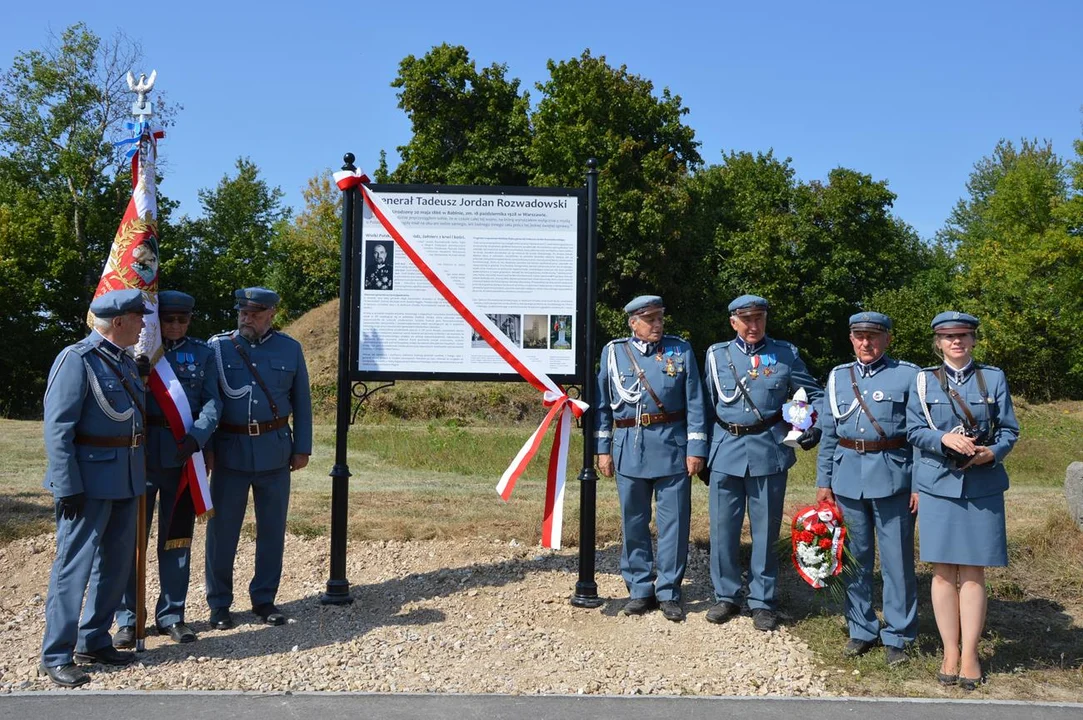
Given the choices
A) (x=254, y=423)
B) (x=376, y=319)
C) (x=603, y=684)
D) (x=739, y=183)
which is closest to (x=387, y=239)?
(x=376, y=319)

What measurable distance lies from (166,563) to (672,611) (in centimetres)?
318

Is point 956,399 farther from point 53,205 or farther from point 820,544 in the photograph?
point 53,205

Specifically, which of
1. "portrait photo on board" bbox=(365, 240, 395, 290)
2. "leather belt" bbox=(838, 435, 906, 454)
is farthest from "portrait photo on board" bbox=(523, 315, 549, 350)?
"leather belt" bbox=(838, 435, 906, 454)

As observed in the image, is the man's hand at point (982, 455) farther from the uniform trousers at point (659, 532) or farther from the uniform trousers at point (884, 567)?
the uniform trousers at point (659, 532)

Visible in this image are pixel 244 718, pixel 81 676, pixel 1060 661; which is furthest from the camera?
pixel 1060 661

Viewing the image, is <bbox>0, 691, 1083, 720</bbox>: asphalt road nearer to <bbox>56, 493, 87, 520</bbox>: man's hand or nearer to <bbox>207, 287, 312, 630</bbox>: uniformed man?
<bbox>56, 493, 87, 520</bbox>: man's hand

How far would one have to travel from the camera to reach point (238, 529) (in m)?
6.19

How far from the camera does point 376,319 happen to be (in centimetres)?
668

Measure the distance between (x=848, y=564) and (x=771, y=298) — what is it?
35837 mm

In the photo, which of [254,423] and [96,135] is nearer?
[254,423]

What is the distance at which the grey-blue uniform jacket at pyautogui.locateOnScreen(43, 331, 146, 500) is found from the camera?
16.3 feet

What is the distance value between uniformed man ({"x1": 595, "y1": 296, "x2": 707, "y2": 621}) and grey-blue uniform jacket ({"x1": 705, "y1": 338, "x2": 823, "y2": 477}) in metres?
0.13

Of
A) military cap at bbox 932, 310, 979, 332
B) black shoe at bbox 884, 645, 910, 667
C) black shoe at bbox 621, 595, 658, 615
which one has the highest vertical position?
military cap at bbox 932, 310, 979, 332

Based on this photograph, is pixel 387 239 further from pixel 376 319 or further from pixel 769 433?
pixel 769 433
